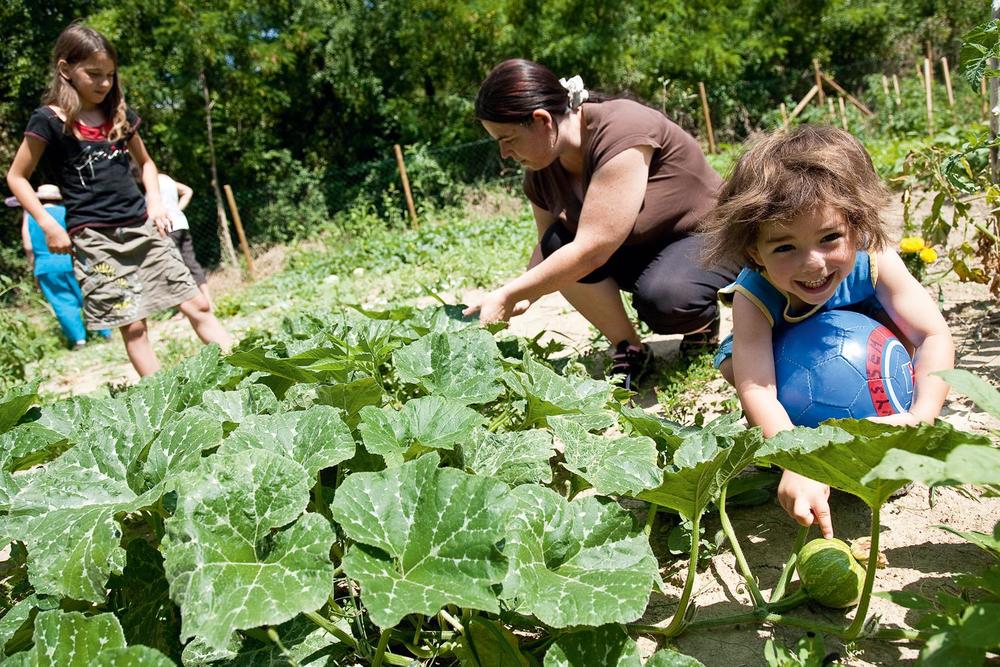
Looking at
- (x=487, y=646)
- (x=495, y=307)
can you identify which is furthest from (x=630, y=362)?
(x=487, y=646)

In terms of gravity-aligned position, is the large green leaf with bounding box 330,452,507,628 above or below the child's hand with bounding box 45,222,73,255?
below

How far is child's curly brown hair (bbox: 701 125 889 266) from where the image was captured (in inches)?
64.9

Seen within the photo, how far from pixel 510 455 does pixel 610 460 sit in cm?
26

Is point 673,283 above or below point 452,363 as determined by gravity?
below

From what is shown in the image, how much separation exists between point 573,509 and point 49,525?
3.02 ft

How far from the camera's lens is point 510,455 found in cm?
158

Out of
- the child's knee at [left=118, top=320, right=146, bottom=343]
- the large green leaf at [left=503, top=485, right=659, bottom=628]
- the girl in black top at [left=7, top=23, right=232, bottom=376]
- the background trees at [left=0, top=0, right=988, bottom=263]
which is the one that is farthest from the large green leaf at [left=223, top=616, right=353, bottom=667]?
the background trees at [left=0, top=0, right=988, bottom=263]

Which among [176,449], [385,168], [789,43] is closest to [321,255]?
[385,168]

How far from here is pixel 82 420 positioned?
77.3 inches

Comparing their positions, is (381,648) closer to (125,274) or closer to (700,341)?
(700,341)

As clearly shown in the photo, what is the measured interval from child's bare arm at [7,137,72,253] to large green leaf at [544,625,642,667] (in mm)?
2854

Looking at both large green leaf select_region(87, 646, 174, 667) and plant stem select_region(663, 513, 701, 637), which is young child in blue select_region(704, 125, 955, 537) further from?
large green leaf select_region(87, 646, 174, 667)

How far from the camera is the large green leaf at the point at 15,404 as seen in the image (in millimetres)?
1931

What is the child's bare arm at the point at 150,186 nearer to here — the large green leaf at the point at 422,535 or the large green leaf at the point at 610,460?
the large green leaf at the point at 610,460
